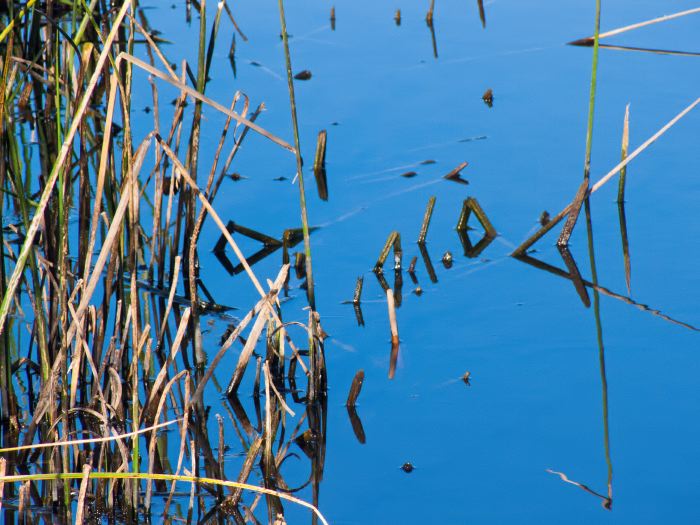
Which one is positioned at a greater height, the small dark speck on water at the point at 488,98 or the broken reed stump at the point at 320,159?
the small dark speck on water at the point at 488,98

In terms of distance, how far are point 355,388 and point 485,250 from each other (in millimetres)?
1256

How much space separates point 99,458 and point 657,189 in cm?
288

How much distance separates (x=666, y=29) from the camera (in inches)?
239

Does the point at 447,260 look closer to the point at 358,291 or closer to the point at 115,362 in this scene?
the point at 358,291

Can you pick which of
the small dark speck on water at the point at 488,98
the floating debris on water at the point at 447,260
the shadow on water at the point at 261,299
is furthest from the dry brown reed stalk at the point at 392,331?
the small dark speck on water at the point at 488,98

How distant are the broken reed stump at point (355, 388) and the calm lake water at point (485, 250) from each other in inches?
1.2

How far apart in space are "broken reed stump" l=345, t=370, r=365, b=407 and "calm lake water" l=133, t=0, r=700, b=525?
31 mm

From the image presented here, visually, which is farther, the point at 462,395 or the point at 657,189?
the point at 657,189

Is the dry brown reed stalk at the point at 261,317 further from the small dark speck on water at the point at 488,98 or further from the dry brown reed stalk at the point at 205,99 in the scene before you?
the small dark speck on water at the point at 488,98

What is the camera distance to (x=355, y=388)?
299cm

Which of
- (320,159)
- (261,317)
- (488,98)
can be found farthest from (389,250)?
(488,98)

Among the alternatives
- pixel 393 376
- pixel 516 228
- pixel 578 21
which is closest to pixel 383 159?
pixel 516 228

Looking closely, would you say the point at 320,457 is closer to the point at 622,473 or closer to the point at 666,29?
the point at 622,473

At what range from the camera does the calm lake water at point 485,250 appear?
2.72 meters
